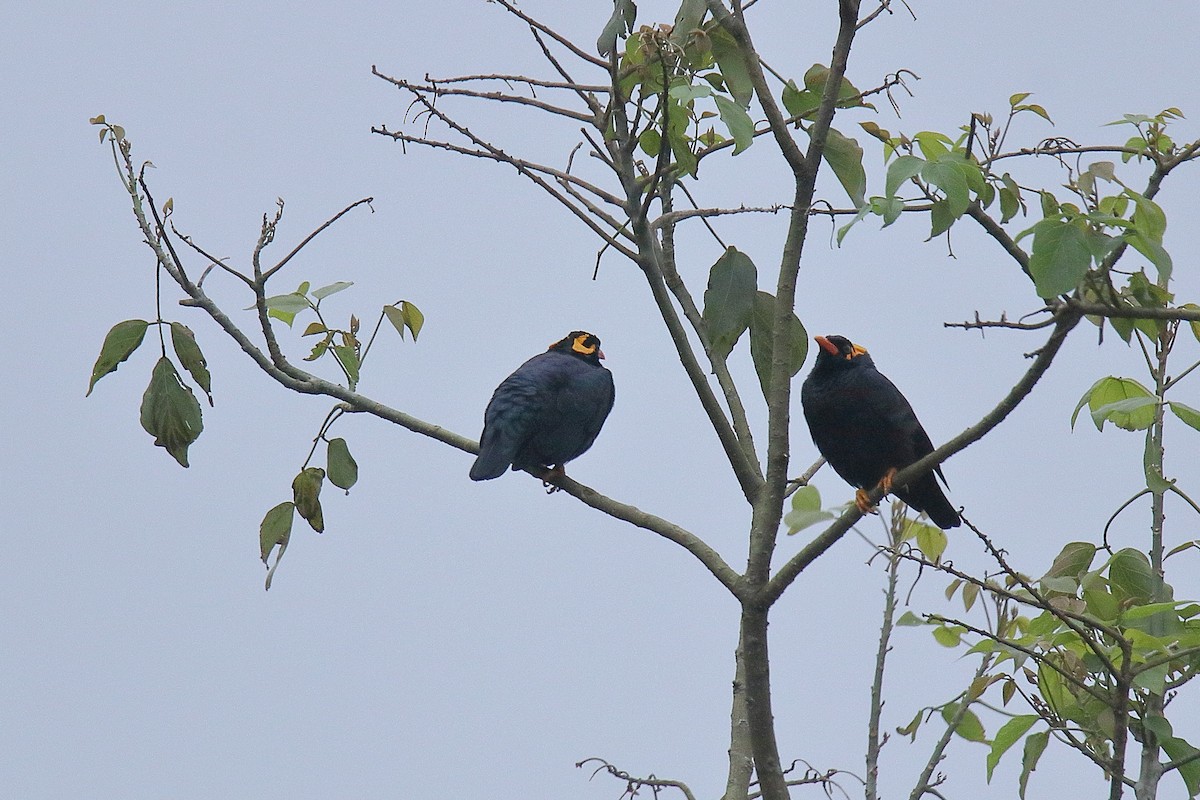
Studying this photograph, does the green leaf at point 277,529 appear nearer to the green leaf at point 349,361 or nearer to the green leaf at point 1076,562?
the green leaf at point 349,361

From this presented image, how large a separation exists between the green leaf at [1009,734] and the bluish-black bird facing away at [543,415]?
223 centimetres

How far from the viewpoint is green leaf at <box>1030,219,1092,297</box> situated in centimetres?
228

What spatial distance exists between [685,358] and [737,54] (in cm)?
80

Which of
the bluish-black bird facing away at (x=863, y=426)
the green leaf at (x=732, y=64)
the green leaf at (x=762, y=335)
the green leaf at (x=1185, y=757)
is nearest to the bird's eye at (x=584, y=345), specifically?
the bluish-black bird facing away at (x=863, y=426)

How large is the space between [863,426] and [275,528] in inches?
85.5

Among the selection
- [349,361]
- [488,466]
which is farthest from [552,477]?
[349,361]

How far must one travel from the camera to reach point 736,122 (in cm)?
283

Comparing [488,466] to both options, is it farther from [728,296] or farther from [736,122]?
[736,122]

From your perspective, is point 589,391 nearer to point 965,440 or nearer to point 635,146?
point 635,146

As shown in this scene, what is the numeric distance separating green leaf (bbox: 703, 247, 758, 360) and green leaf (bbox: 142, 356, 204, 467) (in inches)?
58.2

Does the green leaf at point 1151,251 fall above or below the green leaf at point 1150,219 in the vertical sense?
below

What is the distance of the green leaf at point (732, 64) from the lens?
323 cm

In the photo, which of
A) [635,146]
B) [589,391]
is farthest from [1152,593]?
[589,391]

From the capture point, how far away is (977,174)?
8.78 ft
